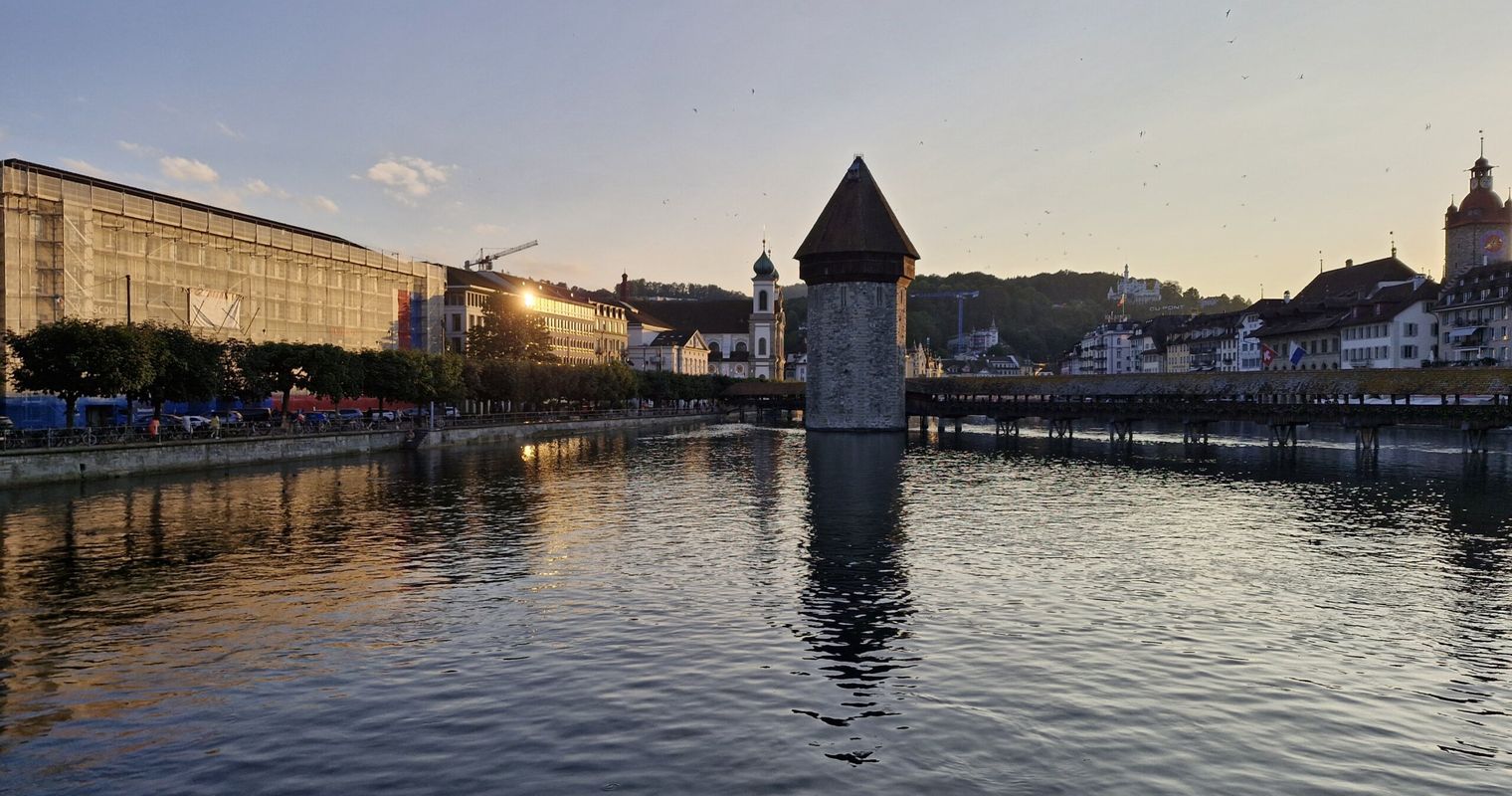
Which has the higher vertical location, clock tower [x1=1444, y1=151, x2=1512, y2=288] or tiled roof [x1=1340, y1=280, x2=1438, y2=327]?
clock tower [x1=1444, y1=151, x2=1512, y2=288]

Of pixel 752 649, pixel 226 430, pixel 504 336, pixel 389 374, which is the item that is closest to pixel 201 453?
pixel 226 430

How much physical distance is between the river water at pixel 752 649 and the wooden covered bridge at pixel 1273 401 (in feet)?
92.6

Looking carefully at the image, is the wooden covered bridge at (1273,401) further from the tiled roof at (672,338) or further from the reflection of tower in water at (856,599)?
the tiled roof at (672,338)

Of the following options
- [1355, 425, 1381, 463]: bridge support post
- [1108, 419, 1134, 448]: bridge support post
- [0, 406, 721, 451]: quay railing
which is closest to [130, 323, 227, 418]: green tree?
[0, 406, 721, 451]: quay railing

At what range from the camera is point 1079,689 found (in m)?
15.0

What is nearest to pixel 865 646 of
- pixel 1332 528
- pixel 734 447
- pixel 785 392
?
pixel 1332 528

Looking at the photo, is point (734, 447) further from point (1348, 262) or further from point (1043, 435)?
point (1348, 262)

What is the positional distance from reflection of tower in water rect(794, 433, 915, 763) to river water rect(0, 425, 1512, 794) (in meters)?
0.10

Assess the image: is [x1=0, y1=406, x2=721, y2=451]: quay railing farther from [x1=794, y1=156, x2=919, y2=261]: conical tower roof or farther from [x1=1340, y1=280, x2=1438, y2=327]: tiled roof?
[x1=1340, y1=280, x2=1438, y2=327]: tiled roof

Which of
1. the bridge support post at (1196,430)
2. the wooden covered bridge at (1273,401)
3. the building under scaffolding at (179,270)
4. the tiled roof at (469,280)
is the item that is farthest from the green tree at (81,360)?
the tiled roof at (469,280)

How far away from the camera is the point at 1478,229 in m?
127

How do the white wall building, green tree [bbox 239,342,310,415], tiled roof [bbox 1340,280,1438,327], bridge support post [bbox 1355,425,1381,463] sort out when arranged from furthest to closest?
tiled roof [bbox 1340,280,1438,327] → the white wall building → bridge support post [bbox 1355,425,1381,463] → green tree [bbox 239,342,310,415]

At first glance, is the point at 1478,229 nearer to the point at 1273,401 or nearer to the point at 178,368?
the point at 1273,401

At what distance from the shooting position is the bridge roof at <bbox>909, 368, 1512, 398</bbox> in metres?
70.6
